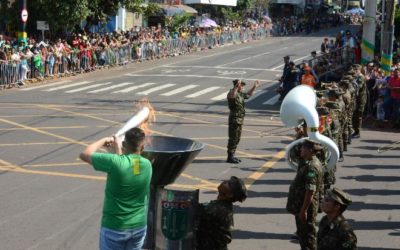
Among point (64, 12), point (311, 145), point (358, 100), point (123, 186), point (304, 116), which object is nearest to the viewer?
point (123, 186)

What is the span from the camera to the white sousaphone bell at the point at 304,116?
927cm

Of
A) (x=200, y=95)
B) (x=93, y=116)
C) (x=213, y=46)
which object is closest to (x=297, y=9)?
(x=213, y=46)

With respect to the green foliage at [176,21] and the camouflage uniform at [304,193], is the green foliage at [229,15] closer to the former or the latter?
the green foliage at [176,21]

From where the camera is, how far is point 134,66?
36188mm

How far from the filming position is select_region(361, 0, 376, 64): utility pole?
78.2 feet

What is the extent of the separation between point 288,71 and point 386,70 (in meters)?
3.22

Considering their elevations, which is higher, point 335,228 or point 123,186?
point 123,186

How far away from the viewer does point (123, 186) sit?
19.1 feet

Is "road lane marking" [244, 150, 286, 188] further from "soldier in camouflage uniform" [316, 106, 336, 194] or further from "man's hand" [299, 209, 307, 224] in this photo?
"man's hand" [299, 209, 307, 224]

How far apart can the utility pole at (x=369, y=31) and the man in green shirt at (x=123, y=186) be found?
19328mm

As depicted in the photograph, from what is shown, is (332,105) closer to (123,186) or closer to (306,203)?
(306,203)

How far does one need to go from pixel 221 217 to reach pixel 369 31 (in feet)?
63.0

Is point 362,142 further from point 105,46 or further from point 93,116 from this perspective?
point 105,46

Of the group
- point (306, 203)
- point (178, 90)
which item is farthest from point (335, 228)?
point (178, 90)
